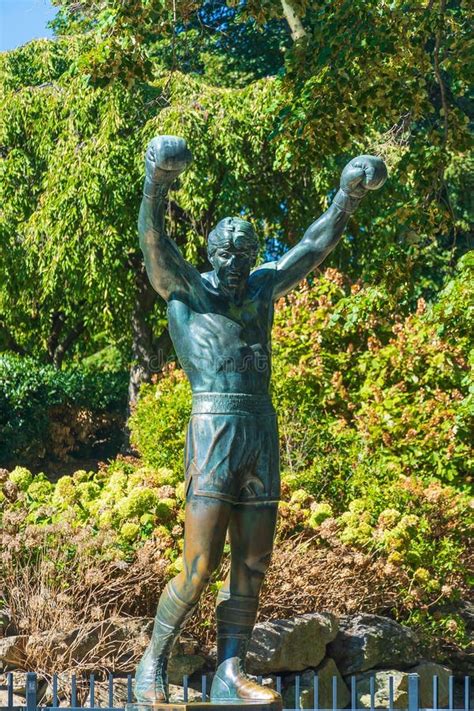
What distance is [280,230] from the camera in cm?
1711

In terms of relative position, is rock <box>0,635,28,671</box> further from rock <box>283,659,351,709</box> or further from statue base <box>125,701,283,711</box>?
statue base <box>125,701,283,711</box>

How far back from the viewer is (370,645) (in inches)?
312

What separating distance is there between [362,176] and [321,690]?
3.68 metres

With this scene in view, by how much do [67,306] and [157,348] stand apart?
1.51 m

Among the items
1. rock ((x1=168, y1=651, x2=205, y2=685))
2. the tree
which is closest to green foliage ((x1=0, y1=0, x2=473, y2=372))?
the tree

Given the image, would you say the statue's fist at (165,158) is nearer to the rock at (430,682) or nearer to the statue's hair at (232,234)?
the statue's hair at (232,234)

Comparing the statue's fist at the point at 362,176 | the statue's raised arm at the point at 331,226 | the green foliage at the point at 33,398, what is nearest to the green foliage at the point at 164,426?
the green foliage at the point at 33,398

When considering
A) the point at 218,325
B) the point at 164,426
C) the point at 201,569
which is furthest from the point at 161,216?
the point at 164,426

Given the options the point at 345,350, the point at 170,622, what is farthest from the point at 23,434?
the point at 170,622

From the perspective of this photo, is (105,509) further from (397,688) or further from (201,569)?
(201,569)

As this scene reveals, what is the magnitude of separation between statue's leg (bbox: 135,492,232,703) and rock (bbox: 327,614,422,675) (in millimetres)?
3145

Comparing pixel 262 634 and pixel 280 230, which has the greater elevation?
pixel 280 230

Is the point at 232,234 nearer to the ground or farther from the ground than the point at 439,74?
nearer to the ground

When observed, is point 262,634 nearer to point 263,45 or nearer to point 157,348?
point 157,348
